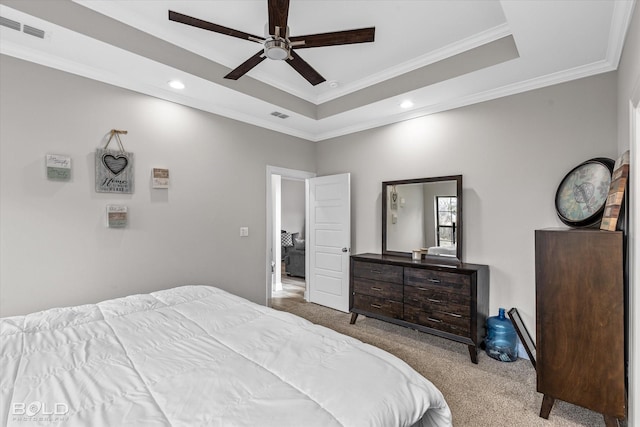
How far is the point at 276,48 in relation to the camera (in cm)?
190

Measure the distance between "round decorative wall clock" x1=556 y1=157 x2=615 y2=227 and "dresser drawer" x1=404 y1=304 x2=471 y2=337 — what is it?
1.24 meters

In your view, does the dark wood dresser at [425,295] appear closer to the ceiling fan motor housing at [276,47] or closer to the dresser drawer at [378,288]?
the dresser drawer at [378,288]

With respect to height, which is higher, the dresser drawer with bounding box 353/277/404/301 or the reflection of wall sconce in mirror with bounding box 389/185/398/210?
the reflection of wall sconce in mirror with bounding box 389/185/398/210

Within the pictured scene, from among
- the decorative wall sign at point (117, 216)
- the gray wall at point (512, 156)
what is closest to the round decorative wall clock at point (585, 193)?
the gray wall at point (512, 156)

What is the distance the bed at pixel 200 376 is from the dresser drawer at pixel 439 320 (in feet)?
5.75

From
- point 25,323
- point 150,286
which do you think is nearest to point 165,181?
point 150,286

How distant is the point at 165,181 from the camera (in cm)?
307

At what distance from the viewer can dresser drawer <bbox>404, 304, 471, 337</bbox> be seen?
9.21ft

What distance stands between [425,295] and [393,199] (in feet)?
4.21

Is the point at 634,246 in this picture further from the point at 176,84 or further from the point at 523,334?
the point at 176,84

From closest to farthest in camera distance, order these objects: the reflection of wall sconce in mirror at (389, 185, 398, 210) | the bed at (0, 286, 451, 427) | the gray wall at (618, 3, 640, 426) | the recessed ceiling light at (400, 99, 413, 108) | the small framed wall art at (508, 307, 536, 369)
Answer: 1. the bed at (0, 286, 451, 427)
2. the gray wall at (618, 3, 640, 426)
3. the small framed wall art at (508, 307, 536, 369)
4. the recessed ceiling light at (400, 99, 413, 108)
5. the reflection of wall sconce in mirror at (389, 185, 398, 210)

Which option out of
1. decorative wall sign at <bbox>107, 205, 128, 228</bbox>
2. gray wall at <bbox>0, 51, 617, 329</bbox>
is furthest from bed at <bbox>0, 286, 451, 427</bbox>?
decorative wall sign at <bbox>107, 205, 128, 228</bbox>

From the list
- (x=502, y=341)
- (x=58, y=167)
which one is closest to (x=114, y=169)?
(x=58, y=167)

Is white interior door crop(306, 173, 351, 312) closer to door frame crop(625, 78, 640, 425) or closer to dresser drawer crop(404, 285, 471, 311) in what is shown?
dresser drawer crop(404, 285, 471, 311)
